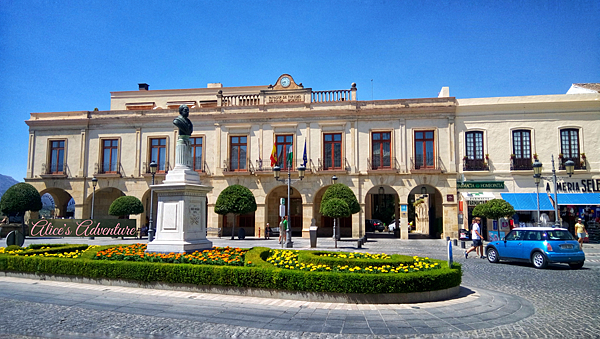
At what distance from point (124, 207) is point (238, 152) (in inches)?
376

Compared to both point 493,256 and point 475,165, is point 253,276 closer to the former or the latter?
point 493,256

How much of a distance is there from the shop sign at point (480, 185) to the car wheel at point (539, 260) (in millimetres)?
15679

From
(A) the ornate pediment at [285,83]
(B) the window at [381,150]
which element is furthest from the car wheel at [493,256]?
(A) the ornate pediment at [285,83]

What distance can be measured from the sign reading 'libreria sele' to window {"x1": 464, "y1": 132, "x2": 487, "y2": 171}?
1012 inches

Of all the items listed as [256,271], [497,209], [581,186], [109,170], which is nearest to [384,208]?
[581,186]

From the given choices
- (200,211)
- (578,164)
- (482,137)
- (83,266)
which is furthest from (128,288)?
(578,164)

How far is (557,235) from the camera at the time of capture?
49.5ft

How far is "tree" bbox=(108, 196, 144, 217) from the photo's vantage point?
31.1m

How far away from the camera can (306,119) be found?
32.8 m

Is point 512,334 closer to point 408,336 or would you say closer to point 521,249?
point 408,336

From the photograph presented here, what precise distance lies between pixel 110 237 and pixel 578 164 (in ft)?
113

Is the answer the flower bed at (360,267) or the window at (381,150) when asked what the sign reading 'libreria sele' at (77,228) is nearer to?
the window at (381,150)

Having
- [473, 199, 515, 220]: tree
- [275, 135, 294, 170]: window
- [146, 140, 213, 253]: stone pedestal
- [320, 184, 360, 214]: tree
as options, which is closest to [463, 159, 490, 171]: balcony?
[473, 199, 515, 220]: tree

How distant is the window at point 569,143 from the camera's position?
96.2ft
